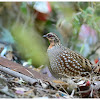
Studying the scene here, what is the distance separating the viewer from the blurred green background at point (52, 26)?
616cm

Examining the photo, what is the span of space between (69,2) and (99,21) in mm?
1968

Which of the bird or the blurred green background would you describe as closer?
the bird

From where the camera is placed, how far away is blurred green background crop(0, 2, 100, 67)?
616 centimetres

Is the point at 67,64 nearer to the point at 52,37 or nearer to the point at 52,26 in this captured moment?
the point at 52,37

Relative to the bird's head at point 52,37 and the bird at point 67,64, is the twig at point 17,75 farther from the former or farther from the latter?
the bird's head at point 52,37

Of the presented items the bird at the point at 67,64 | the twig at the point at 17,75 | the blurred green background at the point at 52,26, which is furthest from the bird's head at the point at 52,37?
the twig at the point at 17,75

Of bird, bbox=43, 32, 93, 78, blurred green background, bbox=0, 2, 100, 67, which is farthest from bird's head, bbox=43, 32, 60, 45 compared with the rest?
blurred green background, bbox=0, 2, 100, 67

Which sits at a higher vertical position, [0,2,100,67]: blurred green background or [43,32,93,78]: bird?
[0,2,100,67]: blurred green background

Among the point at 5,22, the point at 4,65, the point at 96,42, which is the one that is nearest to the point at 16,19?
the point at 5,22

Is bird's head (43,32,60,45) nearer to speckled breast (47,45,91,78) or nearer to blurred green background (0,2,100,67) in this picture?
speckled breast (47,45,91,78)

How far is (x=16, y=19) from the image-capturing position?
8.90 metres

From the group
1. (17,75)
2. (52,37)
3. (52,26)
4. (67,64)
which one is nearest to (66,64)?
(67,64)

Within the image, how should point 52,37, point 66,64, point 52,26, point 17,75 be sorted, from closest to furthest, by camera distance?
point 17,75 < point 66,64 < point 52,37 < point 52,26

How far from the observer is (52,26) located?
8.04 m
